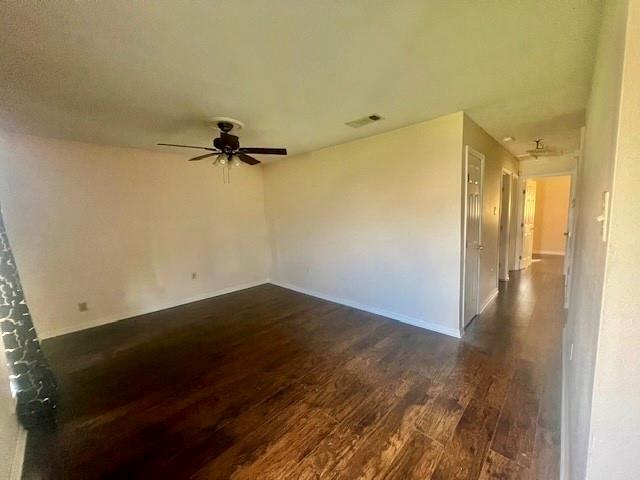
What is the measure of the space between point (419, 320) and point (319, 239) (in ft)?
6.58

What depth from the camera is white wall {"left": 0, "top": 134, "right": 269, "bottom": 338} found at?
3104 mm

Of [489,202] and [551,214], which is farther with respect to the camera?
[551,214]

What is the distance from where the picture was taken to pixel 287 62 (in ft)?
5.82

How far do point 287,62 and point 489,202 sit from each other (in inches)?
134

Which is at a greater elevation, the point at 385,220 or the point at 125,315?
the point at 385,220

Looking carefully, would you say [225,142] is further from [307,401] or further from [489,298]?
[489,298]

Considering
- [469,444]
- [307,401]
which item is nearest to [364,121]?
[307,401]

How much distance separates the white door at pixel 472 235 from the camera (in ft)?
9.85

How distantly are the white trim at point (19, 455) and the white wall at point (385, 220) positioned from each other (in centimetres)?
338

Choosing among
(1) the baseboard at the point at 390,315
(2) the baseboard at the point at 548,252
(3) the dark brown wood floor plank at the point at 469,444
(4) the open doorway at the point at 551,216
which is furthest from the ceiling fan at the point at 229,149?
(2) the baseboard at the point at 548,252

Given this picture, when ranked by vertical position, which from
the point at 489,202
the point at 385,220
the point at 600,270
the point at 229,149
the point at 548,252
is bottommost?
the point at 548,252

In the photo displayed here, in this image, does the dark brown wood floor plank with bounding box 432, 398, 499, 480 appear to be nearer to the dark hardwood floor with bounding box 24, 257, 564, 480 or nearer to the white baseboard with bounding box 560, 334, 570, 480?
the dark hardwood floor with bounding box 24, 257, 564, 480

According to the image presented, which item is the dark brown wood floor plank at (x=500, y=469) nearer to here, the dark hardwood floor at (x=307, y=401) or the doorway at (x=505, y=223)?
the dark hardwood floor at (x=307, y=401)

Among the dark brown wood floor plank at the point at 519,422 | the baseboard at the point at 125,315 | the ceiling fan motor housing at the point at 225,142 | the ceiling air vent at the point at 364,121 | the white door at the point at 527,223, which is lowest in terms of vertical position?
the dark brown wood floor plank at the point at 519,422
